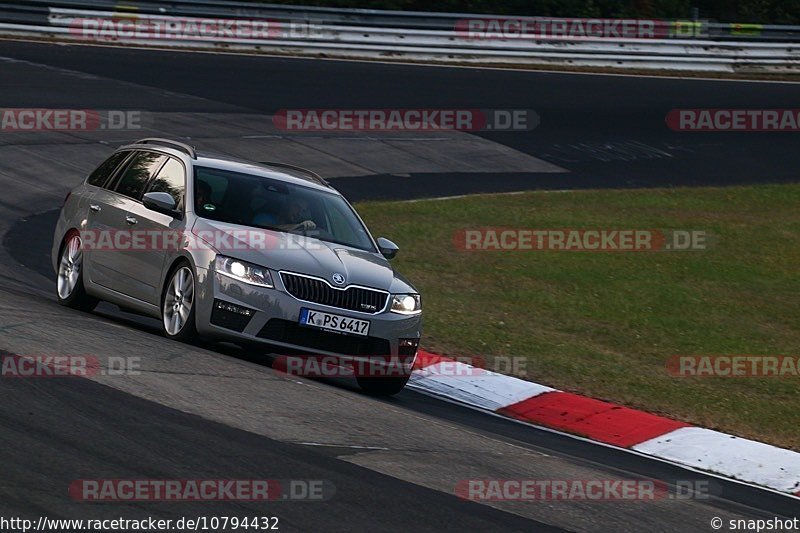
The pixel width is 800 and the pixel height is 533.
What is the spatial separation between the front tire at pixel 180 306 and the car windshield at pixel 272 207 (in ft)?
1.89

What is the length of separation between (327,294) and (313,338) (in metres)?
0.34

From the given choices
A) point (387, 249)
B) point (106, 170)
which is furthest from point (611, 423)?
point (106, 170)

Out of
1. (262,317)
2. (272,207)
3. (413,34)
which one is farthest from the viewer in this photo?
(413,34)

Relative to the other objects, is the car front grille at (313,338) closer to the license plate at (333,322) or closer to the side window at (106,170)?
the license plate at (333,322)

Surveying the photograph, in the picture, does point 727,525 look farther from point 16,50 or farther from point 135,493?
point 16,50

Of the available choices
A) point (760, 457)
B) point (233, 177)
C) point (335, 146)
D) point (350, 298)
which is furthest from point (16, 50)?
point (760, 457)

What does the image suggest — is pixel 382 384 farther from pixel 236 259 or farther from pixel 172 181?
pixel 172 181

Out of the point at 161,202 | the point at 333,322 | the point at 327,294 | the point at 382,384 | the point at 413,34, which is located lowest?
the point at 382,384

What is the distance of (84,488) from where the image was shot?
5.77 meters

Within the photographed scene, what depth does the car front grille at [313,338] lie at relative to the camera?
359 inches

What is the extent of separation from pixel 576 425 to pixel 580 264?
6546 millimetres

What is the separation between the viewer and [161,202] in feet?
32.2

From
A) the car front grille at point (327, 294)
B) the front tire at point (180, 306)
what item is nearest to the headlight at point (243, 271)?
the car front grille at point (327, 294)

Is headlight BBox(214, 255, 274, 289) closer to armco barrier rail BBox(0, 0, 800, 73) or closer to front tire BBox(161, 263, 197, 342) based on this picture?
front tire BBox(161, 263, 197, 342)
